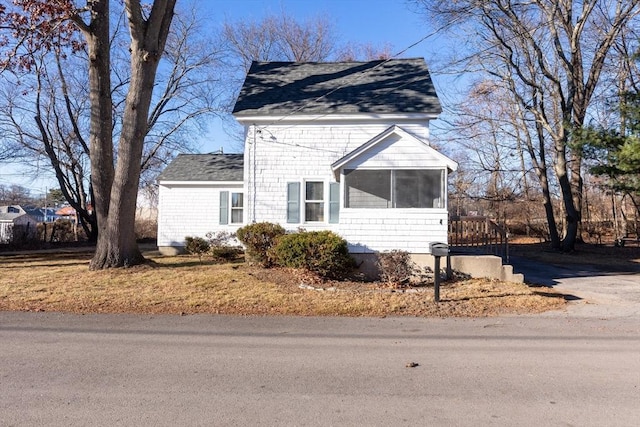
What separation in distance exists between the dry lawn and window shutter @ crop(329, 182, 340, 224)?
3049mm

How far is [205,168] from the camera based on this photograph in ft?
66.8

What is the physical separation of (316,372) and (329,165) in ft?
33.8

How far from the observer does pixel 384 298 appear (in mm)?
9609

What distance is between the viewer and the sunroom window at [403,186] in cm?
1237

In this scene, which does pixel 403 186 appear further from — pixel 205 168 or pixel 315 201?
pixel 205 168

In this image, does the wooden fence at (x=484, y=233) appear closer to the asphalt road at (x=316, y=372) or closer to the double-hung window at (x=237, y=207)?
the asphalt road at (x=316, y=372)

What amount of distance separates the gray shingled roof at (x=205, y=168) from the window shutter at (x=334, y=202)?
5437 millimetres

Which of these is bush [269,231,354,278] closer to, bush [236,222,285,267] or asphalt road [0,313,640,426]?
bush [236,222,285,267]

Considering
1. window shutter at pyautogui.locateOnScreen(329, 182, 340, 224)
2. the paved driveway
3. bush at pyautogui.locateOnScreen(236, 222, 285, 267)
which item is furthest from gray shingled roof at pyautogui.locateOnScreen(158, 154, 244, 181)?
the paved driveway

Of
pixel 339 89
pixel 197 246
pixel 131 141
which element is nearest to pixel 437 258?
pixel 131 141

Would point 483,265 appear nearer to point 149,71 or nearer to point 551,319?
point 551,319

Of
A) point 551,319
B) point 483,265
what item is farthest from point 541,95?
point 551,319

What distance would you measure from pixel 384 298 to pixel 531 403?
528cm

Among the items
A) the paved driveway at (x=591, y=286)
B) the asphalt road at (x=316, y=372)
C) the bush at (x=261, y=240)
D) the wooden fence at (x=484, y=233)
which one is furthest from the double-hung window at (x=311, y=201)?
the asphalt road at (x=316, y=372)
